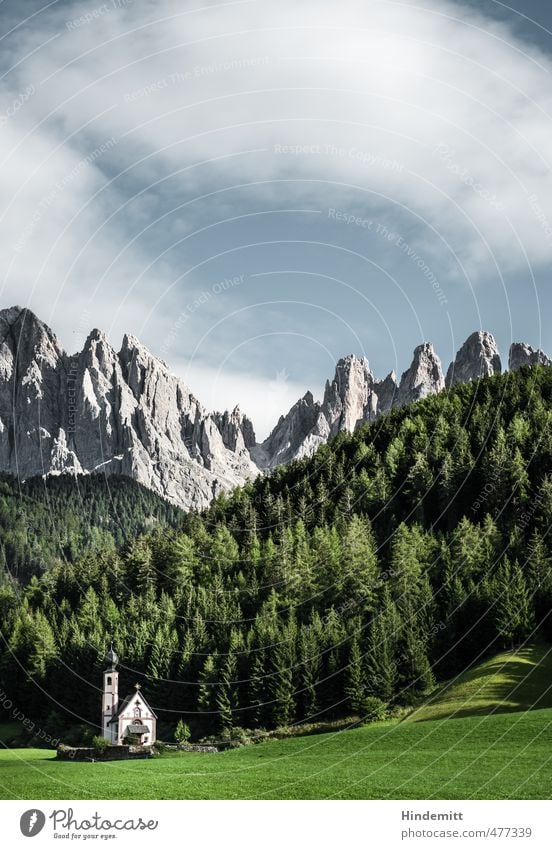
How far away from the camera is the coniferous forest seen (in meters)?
67.8

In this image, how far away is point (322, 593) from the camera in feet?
275

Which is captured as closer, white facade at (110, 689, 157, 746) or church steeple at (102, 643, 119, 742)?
white facade at (110, 689, 157, 746)

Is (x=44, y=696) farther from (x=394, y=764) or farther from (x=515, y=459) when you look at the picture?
(x=515, y=459)

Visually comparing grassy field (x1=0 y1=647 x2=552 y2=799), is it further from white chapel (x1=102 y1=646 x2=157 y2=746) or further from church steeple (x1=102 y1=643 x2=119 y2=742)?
church steeple (x1=102 y1=643 x2=119 y2=742)

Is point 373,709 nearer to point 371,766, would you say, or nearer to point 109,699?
point 109,699

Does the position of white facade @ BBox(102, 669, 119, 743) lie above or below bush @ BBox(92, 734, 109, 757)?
above

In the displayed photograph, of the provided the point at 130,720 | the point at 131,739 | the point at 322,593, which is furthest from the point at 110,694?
the point at 322,593

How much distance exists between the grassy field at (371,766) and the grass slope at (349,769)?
0.05m

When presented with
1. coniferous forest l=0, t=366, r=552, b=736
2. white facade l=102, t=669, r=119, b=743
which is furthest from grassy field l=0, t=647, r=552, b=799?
coniferous forest l=0, t=366, r=552, b=736

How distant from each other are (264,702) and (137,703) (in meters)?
9.72

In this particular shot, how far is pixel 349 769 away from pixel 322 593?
44.6 m

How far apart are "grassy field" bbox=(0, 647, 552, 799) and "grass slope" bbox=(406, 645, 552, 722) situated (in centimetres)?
15

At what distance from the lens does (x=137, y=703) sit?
63969 millimetres

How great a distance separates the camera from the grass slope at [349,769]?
32531 mm
